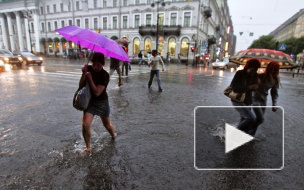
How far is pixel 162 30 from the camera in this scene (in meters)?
37.4

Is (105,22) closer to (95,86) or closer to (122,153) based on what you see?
(95,86)

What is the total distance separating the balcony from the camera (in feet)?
119

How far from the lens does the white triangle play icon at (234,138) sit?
12.3ft

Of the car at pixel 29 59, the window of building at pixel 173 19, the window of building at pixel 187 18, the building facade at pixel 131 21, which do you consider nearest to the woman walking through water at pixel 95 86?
the car at pixel 29 59

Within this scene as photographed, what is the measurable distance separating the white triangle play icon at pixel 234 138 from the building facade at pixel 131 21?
26045 millimetres

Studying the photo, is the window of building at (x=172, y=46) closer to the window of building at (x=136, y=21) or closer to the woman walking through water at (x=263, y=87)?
the window of building at (x=136, y=21)

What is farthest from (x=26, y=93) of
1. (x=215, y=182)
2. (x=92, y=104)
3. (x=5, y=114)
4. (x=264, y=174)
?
(x=264, y=174)

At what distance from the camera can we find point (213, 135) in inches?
161

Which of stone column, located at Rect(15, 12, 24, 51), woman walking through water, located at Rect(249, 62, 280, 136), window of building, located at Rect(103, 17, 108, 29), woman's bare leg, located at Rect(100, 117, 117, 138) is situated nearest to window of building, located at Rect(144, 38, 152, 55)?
window of building, located at Rect(103, 17, 108, 29)

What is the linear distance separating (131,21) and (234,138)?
4061 centimetres

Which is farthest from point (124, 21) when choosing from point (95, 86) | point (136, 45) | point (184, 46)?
point (95, 86)

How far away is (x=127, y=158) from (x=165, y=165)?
64 centimetres

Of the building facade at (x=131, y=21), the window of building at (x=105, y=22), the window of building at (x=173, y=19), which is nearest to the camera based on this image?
the building facade at (x=131, y=21)

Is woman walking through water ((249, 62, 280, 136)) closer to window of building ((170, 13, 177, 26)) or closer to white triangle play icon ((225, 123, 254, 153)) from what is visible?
white triangle play icon ((225, 123, 254, 153))
